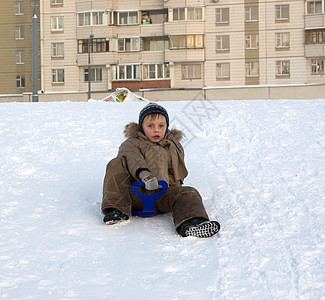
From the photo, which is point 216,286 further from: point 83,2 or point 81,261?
point 83,2

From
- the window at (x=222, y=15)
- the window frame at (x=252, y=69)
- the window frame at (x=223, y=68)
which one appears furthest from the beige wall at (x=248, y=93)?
the window at (x=222, y=15)

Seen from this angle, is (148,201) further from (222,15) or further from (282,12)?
(282,12)

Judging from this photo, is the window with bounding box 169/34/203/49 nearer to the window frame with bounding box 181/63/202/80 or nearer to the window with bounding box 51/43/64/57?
the window frame with bounding box 181/63/202/80

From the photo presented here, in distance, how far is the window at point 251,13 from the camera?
3625 cm

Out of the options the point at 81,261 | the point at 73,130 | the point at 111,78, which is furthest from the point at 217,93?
the point at 81,261

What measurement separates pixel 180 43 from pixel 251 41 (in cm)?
530

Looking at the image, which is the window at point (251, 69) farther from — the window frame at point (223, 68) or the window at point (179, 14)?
the window at point (179, 14)

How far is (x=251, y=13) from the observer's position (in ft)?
119

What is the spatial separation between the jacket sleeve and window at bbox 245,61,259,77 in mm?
33778

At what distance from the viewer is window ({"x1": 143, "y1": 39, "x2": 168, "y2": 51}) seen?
3841cm

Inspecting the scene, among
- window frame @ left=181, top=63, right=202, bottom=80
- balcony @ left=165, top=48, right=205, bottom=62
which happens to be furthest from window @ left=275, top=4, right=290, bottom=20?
window frame @ left=181, top=63, right=202, bottom=80

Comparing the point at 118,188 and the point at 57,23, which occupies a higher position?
the point at 57,23

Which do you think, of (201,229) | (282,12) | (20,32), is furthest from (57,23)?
(201,229)

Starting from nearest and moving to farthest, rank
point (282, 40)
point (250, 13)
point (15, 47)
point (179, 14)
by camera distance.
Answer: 1. point (282, 40)
2. point (250, 13)
3. point (179, 14)
4. point (15, 47)
